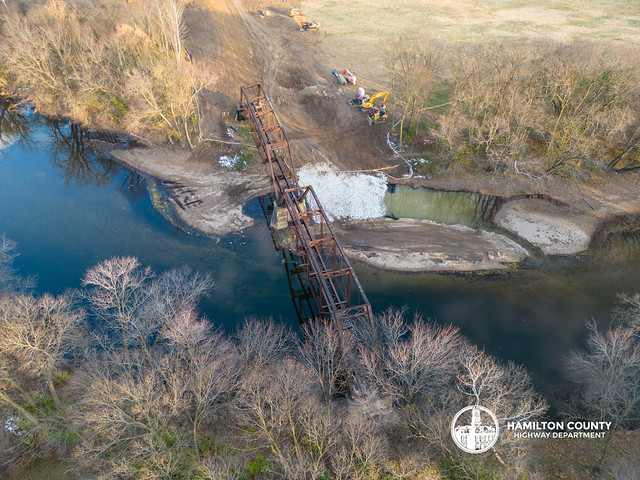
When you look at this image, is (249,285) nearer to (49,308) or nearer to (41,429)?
(49,308)

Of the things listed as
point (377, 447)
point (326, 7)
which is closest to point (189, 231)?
point (377, 447)

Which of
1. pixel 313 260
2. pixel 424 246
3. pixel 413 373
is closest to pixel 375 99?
pixel 424 246

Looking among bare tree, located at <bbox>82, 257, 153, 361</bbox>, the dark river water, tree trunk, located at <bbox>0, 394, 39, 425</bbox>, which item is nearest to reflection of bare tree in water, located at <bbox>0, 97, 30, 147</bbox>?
the dark river water

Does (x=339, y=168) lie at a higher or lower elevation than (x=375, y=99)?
lower

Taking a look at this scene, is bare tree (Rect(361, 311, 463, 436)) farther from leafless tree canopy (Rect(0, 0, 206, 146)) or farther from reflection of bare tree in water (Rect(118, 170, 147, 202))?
leafless tree canopy (Rect(0, 0, 206, 146))

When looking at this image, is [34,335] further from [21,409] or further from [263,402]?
[263,402]

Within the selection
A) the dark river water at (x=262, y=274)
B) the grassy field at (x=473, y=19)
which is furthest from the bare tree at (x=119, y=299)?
the grassy field at (x=473, y=19)
